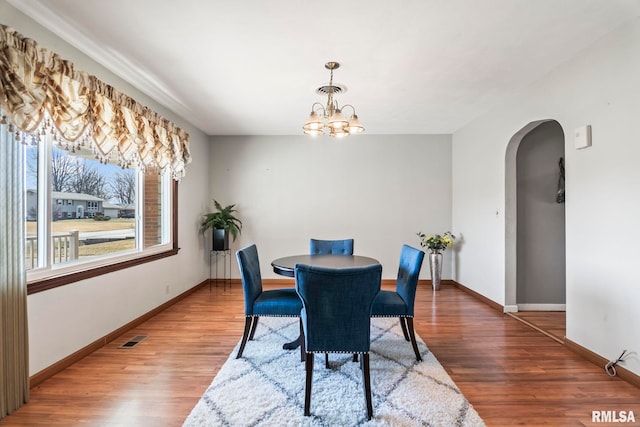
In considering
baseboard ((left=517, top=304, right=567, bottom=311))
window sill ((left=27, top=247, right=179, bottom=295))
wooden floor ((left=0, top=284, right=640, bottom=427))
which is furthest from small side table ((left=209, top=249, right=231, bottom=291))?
baseboard ((left=517, top=304, right=567, bottom=311))

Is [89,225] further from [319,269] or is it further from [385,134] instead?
[385,134]

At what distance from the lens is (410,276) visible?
2568 millimetres

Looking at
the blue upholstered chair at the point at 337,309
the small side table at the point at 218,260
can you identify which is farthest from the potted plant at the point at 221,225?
the blue upholstered chair at the point at 337,309

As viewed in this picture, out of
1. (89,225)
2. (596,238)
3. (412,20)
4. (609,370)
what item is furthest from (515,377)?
(89,225)

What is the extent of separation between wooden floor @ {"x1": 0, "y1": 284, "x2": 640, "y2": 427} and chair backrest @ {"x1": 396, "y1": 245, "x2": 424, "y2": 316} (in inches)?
22.9

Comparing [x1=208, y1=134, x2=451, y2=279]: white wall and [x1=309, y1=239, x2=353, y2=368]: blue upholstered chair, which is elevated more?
[x1=208, y1=134, x2=451, y2=279]: white wall

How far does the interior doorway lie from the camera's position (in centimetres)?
384

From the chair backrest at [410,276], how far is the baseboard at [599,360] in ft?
4.91

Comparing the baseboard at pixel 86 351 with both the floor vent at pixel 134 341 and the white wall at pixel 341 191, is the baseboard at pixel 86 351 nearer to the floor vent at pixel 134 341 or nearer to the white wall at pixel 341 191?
the floor vent at pixel 134 341

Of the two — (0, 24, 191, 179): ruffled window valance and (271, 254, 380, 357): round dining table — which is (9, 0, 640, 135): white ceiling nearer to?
(0, 24, 191, 179): ruffled window valance

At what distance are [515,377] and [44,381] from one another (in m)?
3.44

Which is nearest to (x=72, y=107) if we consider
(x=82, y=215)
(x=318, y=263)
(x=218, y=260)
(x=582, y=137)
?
(x=82, y=215)

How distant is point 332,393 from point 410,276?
1.07 metres

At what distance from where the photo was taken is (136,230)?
140 inches
